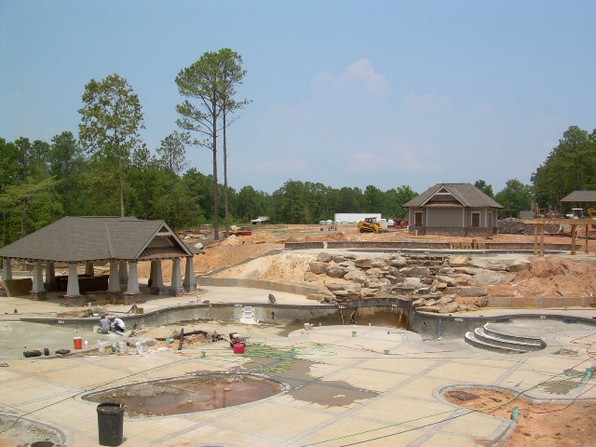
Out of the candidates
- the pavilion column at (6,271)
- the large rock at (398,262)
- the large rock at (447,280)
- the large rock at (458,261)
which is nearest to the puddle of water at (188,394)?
the large rock at (447,280)

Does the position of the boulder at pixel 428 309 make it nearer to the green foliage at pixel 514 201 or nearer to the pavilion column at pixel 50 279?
the pavilion column at pixel 50 279

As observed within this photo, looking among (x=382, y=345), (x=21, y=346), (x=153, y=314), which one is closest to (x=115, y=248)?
(x=153, y=314)

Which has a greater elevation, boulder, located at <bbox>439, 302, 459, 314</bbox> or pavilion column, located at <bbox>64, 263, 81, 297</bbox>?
Result: pavilion column, located at <bbox>64, 263, 81, 297</bbox>

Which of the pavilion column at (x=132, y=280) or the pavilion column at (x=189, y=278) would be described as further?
the pavilion column at (x=189, y=278)

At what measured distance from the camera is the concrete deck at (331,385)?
1358 cm

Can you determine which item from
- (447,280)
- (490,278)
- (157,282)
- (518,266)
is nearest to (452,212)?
(518,266)

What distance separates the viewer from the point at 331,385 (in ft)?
58.0

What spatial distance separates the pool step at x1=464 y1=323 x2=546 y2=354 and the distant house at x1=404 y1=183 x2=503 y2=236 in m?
27.8

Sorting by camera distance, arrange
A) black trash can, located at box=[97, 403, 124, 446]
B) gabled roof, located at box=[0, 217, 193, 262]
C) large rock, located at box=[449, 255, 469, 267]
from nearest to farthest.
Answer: black trash can, located at box=[97, 403, 124, 446] → gabled roof, located at box=[0, 217, 193, 262] → large rock, located at box=[449, 255, 469, 267]

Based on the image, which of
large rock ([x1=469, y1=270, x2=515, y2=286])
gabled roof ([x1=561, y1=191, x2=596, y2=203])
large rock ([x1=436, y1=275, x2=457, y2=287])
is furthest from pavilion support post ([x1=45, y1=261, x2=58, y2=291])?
gabled roof ([x1=561, y1=191, x2=596, y2=203])

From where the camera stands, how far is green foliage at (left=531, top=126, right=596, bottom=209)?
75.8 meters

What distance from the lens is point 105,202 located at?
209 feet

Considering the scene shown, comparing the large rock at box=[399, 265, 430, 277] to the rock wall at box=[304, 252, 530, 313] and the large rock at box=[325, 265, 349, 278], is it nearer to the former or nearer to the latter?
the rock wall at box=[304, 252, 530, 313]

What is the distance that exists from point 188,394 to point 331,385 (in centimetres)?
402
